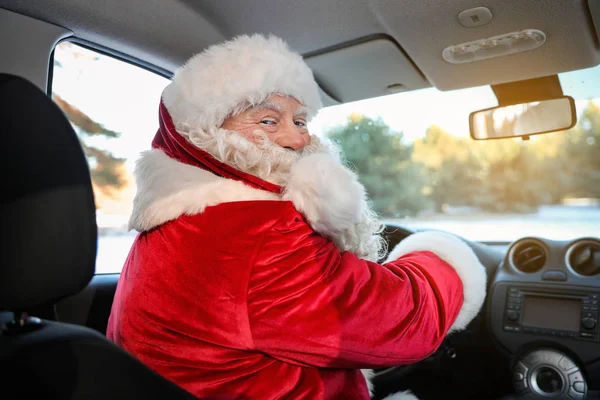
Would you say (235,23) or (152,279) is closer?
(152,279)

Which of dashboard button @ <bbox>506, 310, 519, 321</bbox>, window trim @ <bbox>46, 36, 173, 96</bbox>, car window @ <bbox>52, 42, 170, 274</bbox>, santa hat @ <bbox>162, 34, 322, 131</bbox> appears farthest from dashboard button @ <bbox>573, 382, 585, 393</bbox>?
window trim @ <bbox>46, 36, 173, 96</bbox>

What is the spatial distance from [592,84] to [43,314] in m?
2.97

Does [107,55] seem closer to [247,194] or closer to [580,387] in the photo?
[247,194]

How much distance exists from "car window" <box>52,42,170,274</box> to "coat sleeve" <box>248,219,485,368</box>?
1214mm

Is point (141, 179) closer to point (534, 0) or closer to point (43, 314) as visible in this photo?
point (43, 314)

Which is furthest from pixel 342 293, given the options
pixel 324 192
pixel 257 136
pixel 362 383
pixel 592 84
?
pixel 592 84

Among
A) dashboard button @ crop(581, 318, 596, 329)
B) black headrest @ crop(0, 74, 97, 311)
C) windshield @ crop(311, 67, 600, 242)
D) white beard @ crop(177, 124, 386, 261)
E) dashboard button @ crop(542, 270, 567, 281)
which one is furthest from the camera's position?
windshield @ crop(311, 67, 600, 242)

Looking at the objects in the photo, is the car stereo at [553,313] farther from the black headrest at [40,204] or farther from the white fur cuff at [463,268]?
the black headrest at [40,204]

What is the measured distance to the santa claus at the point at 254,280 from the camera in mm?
1416

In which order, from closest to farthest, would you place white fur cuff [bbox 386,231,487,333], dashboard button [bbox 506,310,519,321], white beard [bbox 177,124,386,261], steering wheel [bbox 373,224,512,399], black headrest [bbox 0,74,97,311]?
black headrest [bbox 0,74,97,311], white beard [bbox 177,124,386,261], white fur cuff [bbox 386,231,487,333], dashboard button [bbox 506,310,519,321], steering wheel [bbox 373,224,512,399]

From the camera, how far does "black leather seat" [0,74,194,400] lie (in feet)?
3.45

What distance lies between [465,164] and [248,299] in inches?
316

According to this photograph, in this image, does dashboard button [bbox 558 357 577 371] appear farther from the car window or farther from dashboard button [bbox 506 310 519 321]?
the car window

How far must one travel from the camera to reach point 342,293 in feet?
4.82
